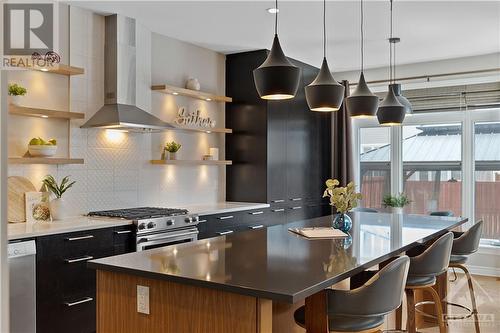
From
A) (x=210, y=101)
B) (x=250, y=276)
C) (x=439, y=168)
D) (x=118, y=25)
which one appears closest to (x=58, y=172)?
(x=118, y=25)

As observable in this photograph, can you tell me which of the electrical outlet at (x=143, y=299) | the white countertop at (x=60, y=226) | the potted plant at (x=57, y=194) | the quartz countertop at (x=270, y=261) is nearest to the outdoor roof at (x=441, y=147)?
the quartz countertop at (x=270, y=261)

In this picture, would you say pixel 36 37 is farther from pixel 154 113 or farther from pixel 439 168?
pixel 439 168

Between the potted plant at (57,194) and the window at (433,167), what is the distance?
182 inches

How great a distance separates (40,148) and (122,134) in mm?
935

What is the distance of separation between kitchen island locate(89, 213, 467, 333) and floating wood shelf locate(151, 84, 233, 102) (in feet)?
7.91

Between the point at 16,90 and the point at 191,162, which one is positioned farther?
the point at 191,162

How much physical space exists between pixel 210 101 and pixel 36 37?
7.16 feet

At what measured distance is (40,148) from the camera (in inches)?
142

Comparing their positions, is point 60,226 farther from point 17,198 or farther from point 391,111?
point 391,111

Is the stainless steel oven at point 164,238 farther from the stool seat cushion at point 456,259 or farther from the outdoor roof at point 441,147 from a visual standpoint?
the outdoor roof at point 441,147

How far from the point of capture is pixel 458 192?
6.20 meters

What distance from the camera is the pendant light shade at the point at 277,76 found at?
8.09ft

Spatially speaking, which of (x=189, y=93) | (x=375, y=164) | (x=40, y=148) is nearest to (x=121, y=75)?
(x=189, y=93)

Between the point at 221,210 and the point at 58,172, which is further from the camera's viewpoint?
the point at 221,210
